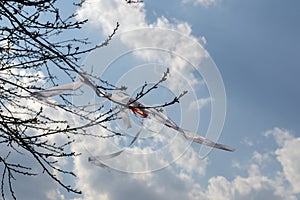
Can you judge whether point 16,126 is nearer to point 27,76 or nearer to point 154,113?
point 27,76

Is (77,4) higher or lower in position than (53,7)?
higher

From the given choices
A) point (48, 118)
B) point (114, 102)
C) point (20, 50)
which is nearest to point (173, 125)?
point (114, 102)

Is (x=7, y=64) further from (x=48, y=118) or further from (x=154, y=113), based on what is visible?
(x=154, y=113)

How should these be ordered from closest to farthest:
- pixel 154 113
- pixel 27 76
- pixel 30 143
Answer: pixel 154 113 < pixel 30 143 < pixel 27 76

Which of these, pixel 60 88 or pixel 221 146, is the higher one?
pixel 60 88

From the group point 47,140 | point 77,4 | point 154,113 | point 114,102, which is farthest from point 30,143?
point 77,4

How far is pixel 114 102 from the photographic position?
10.5 ft

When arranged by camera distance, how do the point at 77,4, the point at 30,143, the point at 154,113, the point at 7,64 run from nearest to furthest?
the point at 154,113
the point at 30,143
the point at 77,4
the point at 7,64

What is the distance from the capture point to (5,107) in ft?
15.8

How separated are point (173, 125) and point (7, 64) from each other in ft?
7.86

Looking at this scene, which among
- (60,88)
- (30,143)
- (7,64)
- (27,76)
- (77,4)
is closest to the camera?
(60,88)

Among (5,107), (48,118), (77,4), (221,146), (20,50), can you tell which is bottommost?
(221,146)

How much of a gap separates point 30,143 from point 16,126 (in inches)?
14.3

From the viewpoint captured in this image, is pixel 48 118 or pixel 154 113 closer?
pixel 154 113
